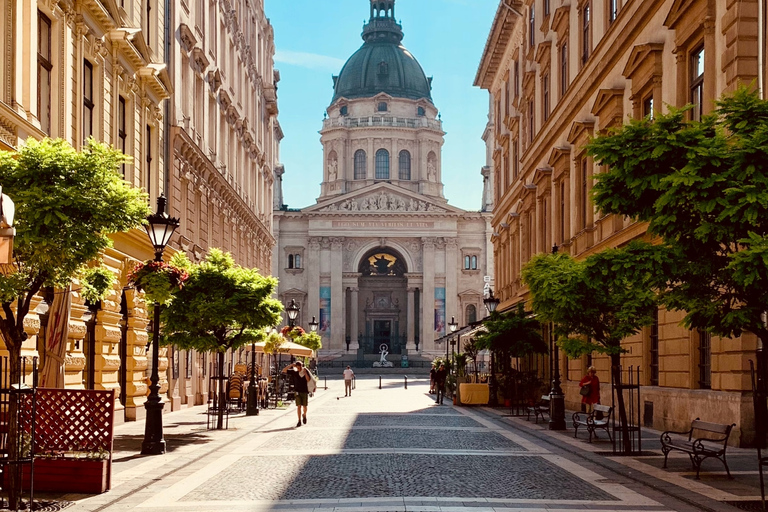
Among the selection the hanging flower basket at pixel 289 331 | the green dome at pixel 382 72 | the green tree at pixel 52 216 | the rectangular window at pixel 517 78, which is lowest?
the hanging flower basket at pixel 289 331

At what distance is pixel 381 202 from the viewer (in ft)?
342

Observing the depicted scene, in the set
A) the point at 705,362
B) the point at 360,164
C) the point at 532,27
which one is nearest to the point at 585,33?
the point at 532,27

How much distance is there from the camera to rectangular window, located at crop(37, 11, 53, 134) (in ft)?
62.2

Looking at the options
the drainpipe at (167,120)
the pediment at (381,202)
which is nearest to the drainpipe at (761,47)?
the drainpipe at (167,120)

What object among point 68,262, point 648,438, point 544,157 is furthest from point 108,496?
point 544,157

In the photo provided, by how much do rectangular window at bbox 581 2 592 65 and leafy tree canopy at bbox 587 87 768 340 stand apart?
1918cm

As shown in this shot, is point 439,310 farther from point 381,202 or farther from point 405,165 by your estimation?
point 405,165

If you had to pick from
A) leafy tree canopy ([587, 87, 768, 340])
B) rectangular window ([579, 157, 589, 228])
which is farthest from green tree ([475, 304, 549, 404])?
leafy tree canopy ([587, 87, 768, 340])

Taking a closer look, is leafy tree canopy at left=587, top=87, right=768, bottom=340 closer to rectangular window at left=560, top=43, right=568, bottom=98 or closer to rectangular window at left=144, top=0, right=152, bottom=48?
rectangular window at left=144, top=0, right=152, bottom=48

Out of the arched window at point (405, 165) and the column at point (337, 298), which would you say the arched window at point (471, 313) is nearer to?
the column at point (337, 298)

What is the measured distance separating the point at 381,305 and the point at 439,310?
719 centimetres

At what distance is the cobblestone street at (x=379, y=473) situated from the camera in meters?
12.2

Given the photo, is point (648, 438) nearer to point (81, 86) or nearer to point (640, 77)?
point (640, 77)

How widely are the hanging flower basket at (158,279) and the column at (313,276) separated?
8534 cm
